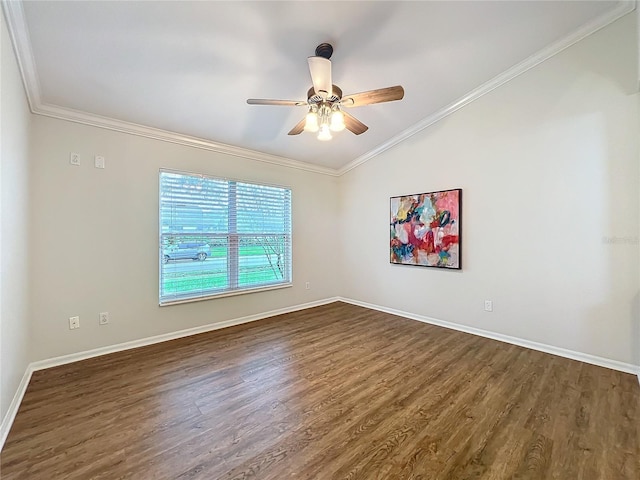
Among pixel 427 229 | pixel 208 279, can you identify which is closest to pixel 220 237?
Answer: pixel 208 279

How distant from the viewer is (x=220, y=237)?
12.6ft

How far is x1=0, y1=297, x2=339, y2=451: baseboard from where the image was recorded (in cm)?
190

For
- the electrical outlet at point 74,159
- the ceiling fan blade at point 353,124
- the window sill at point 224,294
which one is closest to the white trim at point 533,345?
the window sill at point 224,294

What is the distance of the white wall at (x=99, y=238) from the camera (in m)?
2.69

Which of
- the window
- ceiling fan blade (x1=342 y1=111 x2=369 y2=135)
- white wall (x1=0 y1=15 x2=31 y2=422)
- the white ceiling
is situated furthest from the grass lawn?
ceiling fan blade (x1=342 y1=111 x2=369 y2=135)

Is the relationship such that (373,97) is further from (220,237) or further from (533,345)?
(533,345)

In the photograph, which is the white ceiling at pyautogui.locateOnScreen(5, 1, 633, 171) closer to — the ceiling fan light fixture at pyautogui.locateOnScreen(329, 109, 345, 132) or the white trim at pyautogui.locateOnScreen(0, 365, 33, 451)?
the ceiling fan light fixture at pyautogui.locateOnScreen(329, 109, 345, 132)

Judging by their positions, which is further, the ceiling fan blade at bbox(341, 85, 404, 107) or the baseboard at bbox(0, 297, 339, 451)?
the ceiling fan blade at bbox(341, 85, 404, 107)

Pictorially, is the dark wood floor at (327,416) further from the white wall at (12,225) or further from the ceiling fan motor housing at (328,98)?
the ceiling fan motor housing at (328,98)

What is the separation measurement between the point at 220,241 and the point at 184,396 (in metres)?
2.06

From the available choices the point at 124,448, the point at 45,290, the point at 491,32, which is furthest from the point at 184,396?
the point at 491,32

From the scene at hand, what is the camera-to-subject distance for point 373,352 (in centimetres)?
306

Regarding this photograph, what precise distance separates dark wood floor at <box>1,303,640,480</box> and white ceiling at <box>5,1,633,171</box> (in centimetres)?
261

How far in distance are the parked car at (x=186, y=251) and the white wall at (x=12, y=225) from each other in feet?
3.93
